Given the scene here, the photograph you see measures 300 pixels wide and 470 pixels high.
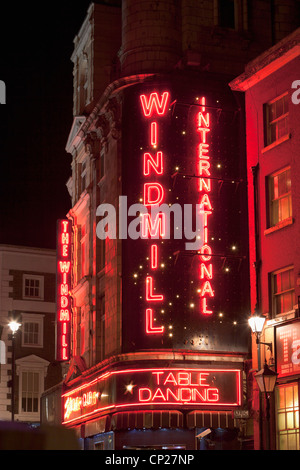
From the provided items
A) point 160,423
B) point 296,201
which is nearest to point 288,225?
point 296,201

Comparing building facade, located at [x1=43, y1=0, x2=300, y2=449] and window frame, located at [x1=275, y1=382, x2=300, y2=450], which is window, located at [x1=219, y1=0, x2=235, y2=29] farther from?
window frame, located at [x1=275, y1=382, x2=300, y2=450]

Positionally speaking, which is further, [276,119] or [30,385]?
[30,385]

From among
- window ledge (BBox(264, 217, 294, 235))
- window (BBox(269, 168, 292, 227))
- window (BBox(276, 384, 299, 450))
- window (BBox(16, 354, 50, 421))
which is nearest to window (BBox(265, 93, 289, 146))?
window (BBox(269, 168, 292, 227))

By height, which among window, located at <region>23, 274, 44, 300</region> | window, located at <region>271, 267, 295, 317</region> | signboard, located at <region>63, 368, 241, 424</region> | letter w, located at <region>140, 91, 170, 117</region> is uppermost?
letter w, located at <region>140, 91, 170, 117</region>

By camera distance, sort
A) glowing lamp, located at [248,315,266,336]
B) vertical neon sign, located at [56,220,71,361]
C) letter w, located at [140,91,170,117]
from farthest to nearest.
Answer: vertical neon sign, located at [56,220,71,361]
letter w, located at [140,91,170,117]
glowing lamp, located at [248,315,266,336]

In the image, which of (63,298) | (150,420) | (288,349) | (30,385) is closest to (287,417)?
(288,349)

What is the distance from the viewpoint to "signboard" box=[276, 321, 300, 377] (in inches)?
1209

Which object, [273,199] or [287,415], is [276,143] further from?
[287,415]

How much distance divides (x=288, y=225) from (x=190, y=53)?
11302 millimetres

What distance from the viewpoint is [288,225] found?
108 ft

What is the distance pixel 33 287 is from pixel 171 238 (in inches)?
1158

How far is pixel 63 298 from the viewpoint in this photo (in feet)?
154

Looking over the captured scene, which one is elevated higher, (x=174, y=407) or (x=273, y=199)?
(x=273, y=199)

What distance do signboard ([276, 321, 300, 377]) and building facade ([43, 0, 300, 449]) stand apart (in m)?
4.24
